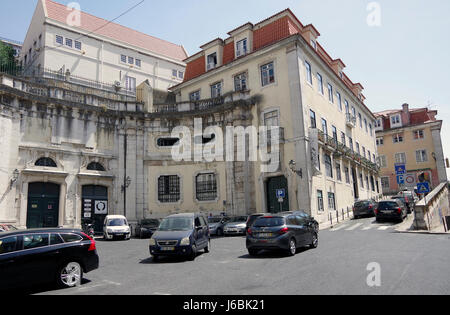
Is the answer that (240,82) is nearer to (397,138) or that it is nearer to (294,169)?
(294,169)

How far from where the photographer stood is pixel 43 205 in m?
24.0

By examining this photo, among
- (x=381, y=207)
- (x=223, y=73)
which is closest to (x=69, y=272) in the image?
(x=381, y=207)

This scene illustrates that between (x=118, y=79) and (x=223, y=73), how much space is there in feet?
45.1

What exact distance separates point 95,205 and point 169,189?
5945 millimetres

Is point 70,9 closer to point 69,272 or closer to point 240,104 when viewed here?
point 240,104

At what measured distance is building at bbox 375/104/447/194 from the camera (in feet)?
161

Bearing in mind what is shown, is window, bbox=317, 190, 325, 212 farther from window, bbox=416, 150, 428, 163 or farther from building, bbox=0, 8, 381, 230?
window, bbox=416, 150, 428, 163

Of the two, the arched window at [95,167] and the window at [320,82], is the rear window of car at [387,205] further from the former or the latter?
the arched window at [95,167]

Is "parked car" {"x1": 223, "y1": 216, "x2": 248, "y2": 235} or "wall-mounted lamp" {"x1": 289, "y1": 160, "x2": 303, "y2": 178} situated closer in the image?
"parked car" {"x1": 223, "y1": 216, "x2": 248, "y2": 235}

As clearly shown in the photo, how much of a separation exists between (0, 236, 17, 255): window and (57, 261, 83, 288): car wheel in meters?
1.22

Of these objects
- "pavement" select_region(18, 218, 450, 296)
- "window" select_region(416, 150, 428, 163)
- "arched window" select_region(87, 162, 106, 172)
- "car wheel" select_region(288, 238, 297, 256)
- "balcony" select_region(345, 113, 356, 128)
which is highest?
"balcony" select_region(345, 113, 356, 128)

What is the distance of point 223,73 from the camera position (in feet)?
99.2

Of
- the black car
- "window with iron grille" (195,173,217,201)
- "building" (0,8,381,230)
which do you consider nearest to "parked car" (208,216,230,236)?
"building" (0,8,381,230)

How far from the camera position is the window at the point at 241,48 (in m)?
29.0
